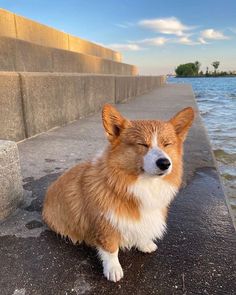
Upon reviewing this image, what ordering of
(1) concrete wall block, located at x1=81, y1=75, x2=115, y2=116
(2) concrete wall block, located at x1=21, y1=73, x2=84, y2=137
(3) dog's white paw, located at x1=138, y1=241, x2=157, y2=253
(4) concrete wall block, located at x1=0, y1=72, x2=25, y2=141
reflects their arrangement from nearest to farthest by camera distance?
(3) dog's white paw, located at x1=138, y1=241, x2=157, y2=253 → (4) concrete wall block, located at x1=0, y1=72, x2=25, y2=141 → (2) concrete wall block, located at x1=21, y1=73, x2=84, y2=137 → (1) concrete wall block, located at x1=81, y1=75, x2=115, y2=116

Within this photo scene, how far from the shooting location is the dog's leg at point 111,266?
1.61m

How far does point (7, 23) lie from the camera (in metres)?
6.46

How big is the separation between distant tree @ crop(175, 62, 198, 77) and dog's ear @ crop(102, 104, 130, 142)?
227 feet

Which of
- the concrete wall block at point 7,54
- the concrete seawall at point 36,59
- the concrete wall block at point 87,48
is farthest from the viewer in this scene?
the concrete wall block at point 87,48

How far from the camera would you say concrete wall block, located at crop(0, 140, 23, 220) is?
208 centimetres

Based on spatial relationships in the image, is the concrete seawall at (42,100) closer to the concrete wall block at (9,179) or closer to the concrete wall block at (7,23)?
the concrete wall block at (9,179)

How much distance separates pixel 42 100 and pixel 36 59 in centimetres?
189

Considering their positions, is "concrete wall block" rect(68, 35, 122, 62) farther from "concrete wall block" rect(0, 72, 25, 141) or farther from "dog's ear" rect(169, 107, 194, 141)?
"dog's ear" rect(169, 107, 194, 141)

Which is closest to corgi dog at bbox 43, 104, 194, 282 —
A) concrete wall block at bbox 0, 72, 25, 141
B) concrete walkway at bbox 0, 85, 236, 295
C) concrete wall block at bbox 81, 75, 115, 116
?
concrete walkway at bbox 0, 85, 236, 295

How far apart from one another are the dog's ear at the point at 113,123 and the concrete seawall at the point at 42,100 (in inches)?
84.4

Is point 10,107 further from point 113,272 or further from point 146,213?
point 113,272

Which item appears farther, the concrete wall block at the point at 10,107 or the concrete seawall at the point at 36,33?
the concrete seawall at the point at 36,33

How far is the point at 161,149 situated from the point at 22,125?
278cm

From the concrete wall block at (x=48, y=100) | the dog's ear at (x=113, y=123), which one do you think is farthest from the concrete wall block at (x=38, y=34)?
the dog's ear at (x=113, y=123)
